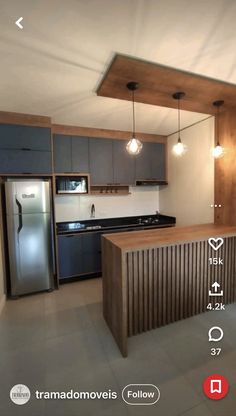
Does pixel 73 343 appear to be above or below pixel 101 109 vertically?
below

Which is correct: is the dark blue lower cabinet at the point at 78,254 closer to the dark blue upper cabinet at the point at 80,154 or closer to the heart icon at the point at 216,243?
the dark blue upper cabinet at the point at 80,154

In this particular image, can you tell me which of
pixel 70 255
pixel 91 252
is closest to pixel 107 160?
pixel 91 252

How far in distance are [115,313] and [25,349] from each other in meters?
0.92

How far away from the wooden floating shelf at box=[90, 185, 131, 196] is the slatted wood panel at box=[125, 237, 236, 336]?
6.56 ft

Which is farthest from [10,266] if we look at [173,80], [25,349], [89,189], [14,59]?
[173,80]

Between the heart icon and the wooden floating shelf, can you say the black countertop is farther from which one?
the heart icon

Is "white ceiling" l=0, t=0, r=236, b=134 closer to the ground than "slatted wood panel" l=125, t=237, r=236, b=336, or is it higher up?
higher up

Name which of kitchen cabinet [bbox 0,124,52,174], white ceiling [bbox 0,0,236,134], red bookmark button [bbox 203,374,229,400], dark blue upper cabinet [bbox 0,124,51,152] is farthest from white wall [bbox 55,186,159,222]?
red bookmark button [bbox 203,374,229,400]

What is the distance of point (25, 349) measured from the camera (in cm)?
187

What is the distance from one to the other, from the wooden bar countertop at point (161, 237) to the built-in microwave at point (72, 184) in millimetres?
1532

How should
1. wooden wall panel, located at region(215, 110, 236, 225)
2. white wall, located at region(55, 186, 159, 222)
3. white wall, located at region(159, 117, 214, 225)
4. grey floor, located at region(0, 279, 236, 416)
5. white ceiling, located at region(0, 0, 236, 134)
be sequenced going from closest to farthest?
white ceiling, located at region(0, 0, 236, 134)
grey floor, located at region(0, 279, 236, 416)
wooden wall panel, located at region(215, 110, 236, 225)
white wall, located at region(159, 117, 214, 225)
white wall, located at region(55, 186, 159, 222)

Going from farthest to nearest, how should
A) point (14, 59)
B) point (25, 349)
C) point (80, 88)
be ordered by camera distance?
point (80, 88) → point (25, 349) → point (14, 59)

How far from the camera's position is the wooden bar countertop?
1.80 m

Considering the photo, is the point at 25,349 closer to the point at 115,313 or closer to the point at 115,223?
the point at 115,313
